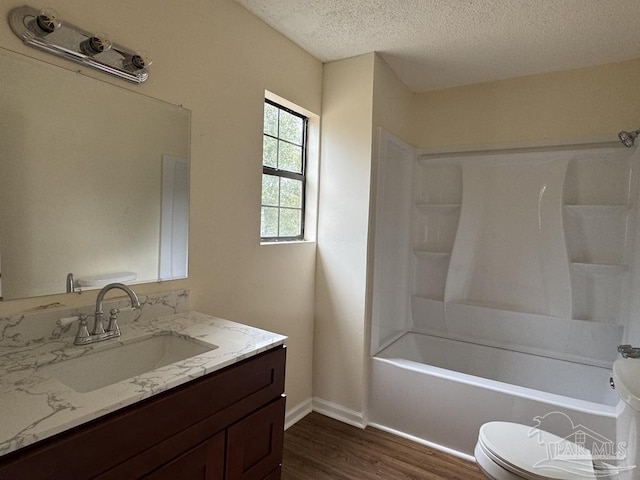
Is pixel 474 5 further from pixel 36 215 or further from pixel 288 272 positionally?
pixel 36 215

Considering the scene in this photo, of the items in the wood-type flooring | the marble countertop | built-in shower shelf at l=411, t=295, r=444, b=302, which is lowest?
the wood-type flooring

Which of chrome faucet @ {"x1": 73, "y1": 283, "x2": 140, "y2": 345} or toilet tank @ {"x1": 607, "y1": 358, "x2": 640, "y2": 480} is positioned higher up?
chrome faucet @ {"x1": 73, "y1": 283, "x2": 140, "y2": 345}

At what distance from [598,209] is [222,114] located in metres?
2.52

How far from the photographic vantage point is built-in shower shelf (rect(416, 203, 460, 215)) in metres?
2.96

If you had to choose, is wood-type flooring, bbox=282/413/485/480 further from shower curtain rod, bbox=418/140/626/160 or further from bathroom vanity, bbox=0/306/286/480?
shower curtain rod, bbox=418/140/626/160

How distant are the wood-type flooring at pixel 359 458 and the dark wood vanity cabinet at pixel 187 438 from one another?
683 mm

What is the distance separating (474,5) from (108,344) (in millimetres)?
2286

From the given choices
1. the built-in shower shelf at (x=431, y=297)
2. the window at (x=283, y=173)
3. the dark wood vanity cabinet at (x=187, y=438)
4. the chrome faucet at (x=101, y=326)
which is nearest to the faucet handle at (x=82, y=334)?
the chrome faucet at (x=101, y=326)

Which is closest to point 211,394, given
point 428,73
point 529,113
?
point 428,73

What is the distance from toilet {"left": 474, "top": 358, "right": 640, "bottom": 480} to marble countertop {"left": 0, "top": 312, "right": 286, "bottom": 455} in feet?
3.30

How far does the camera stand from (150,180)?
1574 millimetres

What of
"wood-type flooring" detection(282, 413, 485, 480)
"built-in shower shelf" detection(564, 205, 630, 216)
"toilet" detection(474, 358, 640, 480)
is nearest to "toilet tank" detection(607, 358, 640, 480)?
"toilet" detection(474, 358, 640, 480)

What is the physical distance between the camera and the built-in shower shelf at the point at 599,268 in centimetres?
240

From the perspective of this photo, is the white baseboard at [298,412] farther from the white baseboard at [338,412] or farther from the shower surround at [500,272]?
the shower surround at [500,272]
